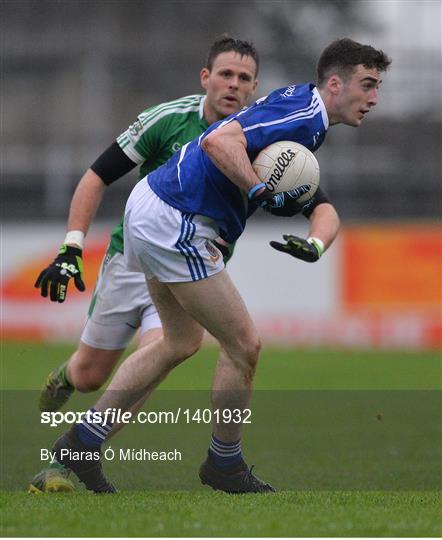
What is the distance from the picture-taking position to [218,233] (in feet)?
18.4

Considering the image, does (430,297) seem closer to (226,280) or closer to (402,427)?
(402,427)

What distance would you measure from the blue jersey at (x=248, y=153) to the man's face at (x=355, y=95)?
10cm

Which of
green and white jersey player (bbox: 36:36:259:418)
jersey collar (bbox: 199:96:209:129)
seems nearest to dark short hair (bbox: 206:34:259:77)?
green and white jersey player (bbox: 36:36:259:418)

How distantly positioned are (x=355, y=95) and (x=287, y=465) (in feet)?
Answer: 7.74

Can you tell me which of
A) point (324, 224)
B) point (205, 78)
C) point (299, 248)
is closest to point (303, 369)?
point (205, 78)

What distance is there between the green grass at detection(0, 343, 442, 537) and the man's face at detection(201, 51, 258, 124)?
6.55ft

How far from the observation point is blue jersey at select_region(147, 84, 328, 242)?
17.7ft

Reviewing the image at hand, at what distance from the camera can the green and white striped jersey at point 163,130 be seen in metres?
6.32

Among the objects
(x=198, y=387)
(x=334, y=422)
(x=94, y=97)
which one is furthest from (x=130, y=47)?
(x=334, y=422)

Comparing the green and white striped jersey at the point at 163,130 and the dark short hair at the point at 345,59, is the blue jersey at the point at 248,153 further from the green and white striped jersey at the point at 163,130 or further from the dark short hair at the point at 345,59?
the green and white striped jersey at the point at 163,130

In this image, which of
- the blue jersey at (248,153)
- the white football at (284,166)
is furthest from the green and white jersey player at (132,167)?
the white football at (284,166)

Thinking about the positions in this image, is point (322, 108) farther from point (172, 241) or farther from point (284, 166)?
point (172, 241)

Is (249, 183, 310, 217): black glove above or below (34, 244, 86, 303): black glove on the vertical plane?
above

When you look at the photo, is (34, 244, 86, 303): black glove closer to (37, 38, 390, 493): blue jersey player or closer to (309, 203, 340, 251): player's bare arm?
(37, 38, 390, 493): blue jersey player
